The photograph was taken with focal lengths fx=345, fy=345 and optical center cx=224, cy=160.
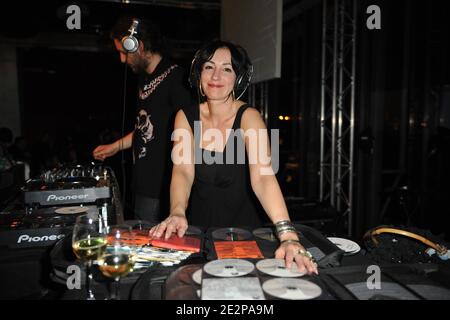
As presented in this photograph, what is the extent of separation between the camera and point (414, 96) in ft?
19.4

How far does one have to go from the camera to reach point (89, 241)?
92 cm

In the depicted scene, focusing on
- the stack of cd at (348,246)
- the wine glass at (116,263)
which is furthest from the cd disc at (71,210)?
the stack of cd at (348,246)

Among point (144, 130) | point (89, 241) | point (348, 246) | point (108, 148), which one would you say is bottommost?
point (348, 246)

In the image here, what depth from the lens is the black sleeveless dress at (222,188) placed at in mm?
1651

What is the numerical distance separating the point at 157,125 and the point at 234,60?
2.76 ft

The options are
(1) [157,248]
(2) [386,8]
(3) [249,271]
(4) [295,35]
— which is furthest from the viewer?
(4) [295,35]

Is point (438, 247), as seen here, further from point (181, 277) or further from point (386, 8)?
point (386, 8)

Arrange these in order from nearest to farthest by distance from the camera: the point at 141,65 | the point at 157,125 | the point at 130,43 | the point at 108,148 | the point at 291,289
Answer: the point at 291,289
the point at 130,43
the point at 157,125
the point at 141,65
the point at 108,148

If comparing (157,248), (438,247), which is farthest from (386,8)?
(157,248)

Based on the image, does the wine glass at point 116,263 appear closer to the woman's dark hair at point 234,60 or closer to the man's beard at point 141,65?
the woman's dark hair at point 234,60

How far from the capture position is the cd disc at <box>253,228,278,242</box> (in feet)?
3.87

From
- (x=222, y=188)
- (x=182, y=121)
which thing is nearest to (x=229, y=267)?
(x=222, y=188)

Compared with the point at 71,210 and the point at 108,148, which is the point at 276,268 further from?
the point at 108,148
